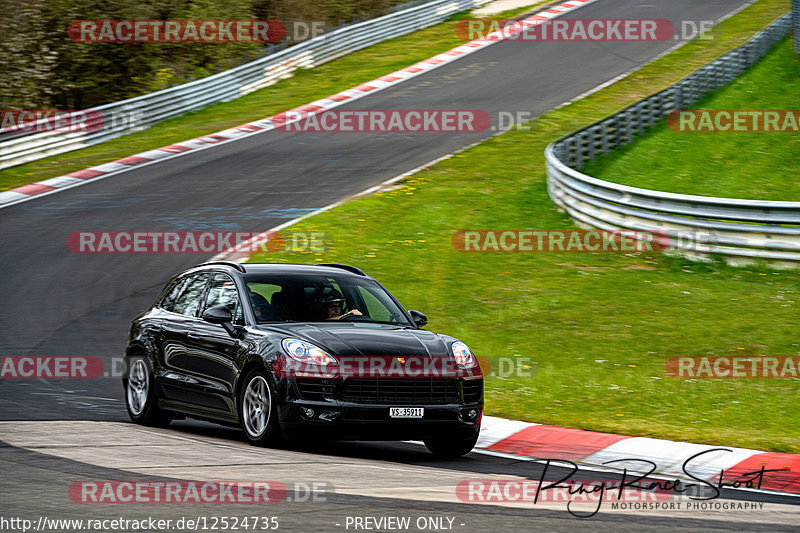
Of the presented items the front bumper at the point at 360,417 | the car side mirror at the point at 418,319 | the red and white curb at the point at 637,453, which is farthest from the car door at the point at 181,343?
the red and white curb at the point at 637,453

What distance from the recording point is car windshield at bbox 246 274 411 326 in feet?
30.9

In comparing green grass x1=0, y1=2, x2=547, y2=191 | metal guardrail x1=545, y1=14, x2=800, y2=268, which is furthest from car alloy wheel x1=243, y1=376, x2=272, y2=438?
green grass x1=0, y1=2, x2=547, y2=191

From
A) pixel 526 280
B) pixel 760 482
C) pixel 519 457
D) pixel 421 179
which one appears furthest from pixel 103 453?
pixel 421 179

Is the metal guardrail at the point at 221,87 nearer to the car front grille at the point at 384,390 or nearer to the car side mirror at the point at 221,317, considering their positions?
the car side mirror at the point at 221,317

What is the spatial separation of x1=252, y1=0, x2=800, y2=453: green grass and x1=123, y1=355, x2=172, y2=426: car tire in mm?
3281

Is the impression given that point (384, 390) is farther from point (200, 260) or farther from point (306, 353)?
point (200, 260)

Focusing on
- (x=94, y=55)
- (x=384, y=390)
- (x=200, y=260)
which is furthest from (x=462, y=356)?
(x=94, y=55)

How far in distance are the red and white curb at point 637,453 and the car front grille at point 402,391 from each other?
37.8 inches

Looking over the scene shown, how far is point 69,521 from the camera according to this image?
5.73m

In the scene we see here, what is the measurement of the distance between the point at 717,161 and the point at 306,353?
1811 centimetres

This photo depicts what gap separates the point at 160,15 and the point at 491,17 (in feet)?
45.3

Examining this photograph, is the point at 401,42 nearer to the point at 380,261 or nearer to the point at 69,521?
the point at 380,261

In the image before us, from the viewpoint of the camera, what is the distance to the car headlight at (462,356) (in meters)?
9.00

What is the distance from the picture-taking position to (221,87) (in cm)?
3375
